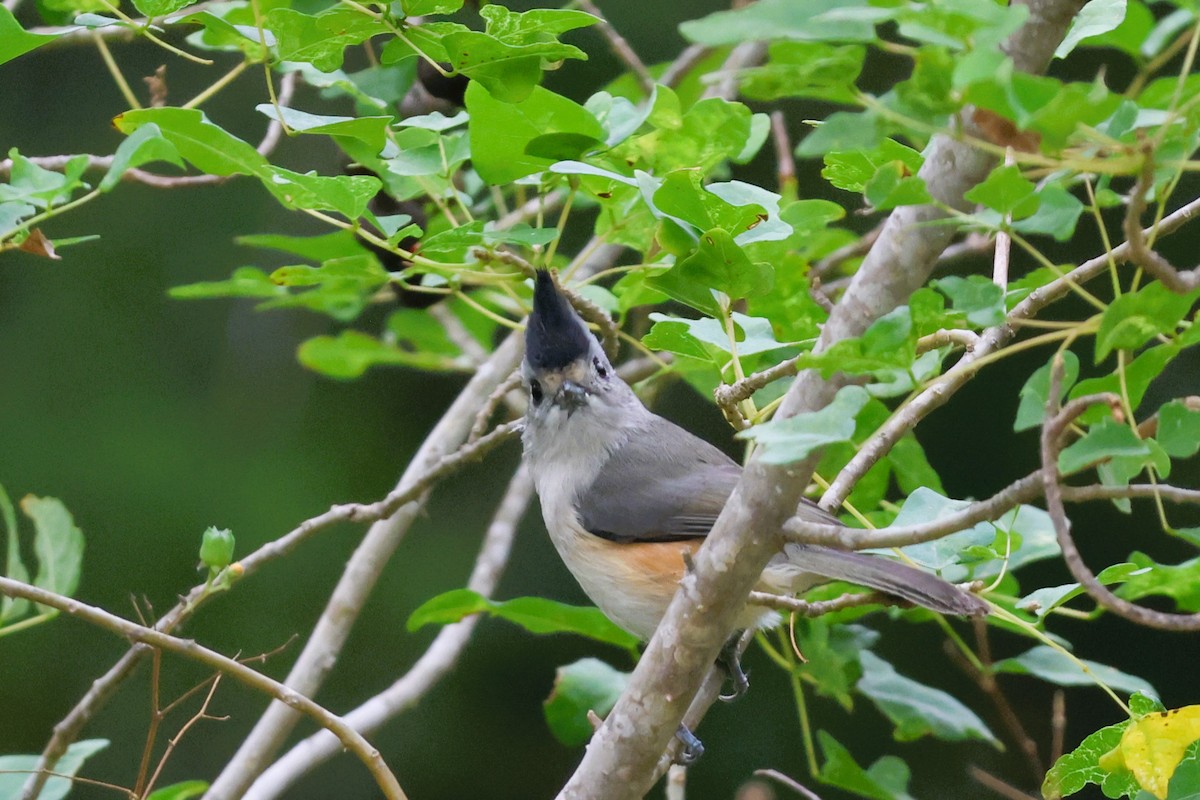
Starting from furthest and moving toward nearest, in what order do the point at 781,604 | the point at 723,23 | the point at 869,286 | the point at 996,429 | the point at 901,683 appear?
1. the point at 996,429
2. the point at 901,683
3. the point at 781,604
4. the point at 869,286
5. the point at 723,23

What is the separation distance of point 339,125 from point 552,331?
2.32ft

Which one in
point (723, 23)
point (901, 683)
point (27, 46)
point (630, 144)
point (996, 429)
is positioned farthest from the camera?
point (996, 429)

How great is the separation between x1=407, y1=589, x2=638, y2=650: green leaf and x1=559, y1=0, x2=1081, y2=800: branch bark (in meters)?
0.51

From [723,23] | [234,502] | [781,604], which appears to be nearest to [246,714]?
[234,502]

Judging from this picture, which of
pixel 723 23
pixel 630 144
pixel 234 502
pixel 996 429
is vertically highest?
pixel 723 23

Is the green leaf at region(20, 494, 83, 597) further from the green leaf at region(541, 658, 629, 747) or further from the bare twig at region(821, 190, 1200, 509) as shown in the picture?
the bare twig at region(821, 190, 1200, 509)

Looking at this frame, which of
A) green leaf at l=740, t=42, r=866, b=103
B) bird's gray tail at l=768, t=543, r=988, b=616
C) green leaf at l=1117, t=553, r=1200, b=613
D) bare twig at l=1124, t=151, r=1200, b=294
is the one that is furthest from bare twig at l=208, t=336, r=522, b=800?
bare twig at l=1124, t=151, r=1200, b=294

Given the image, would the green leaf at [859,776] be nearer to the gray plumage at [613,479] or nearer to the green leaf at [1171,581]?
the gray plumage at [613,479]

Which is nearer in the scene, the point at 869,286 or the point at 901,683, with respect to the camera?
the point at 869,286

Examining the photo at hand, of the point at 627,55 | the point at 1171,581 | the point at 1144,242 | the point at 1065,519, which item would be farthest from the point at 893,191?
the point at 627,55

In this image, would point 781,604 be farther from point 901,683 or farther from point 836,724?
point 836,724

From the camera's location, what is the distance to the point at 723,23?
36.2 inches

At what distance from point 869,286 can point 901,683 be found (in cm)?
120

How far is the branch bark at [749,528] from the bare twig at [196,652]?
27cm
